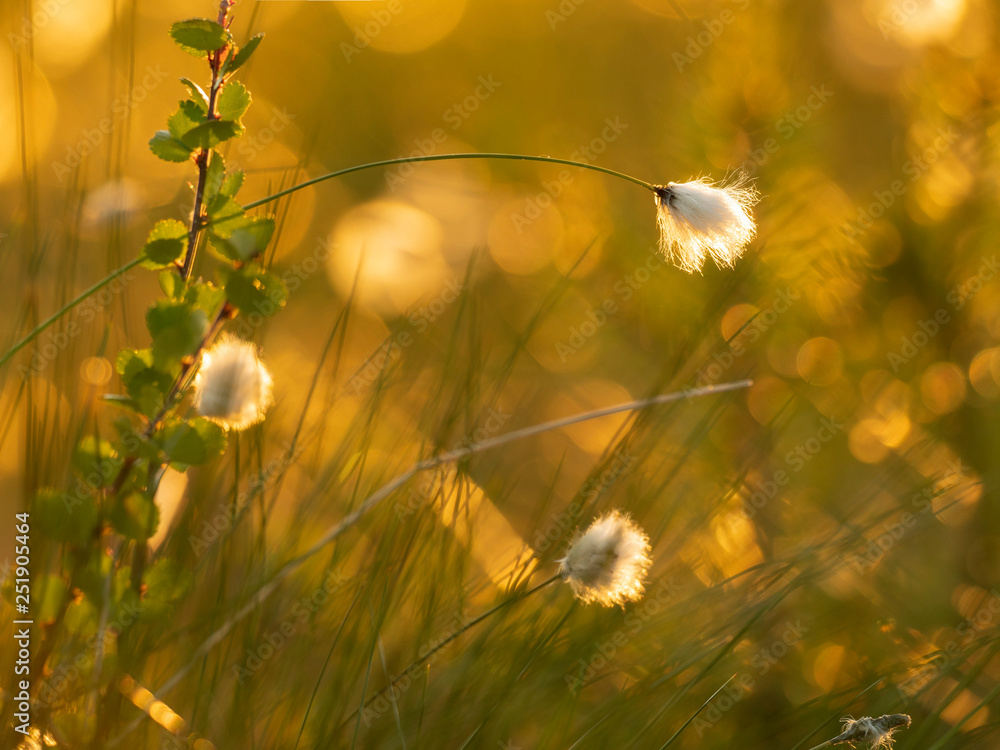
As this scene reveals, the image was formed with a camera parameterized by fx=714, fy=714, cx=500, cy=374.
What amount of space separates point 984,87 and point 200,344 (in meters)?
0.80

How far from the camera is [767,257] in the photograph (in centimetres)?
86

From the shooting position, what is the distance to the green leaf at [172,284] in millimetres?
393

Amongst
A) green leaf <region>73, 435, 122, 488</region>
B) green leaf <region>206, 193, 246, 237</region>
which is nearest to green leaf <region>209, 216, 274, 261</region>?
green leaf <region>206, 193, 246, 237</region>

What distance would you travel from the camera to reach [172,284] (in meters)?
0.40

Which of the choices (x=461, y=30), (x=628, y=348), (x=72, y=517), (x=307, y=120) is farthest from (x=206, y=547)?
(x=461, y=30)

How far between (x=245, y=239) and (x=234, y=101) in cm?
8

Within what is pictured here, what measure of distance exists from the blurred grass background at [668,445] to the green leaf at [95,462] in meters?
0.08

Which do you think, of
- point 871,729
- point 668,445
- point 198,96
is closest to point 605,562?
point 871,729

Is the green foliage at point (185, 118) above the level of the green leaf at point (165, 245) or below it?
above

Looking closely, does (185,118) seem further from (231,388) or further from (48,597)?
(48,597)

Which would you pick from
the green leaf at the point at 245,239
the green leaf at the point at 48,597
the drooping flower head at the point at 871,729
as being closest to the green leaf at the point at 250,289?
the green leaf at the point at 245,239

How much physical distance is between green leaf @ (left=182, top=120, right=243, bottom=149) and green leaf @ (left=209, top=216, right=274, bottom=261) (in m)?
0.04

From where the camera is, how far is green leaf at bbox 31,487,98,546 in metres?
0.39

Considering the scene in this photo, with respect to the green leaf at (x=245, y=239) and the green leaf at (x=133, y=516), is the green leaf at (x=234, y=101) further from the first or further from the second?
the green leaf at (x=133, y=516)
